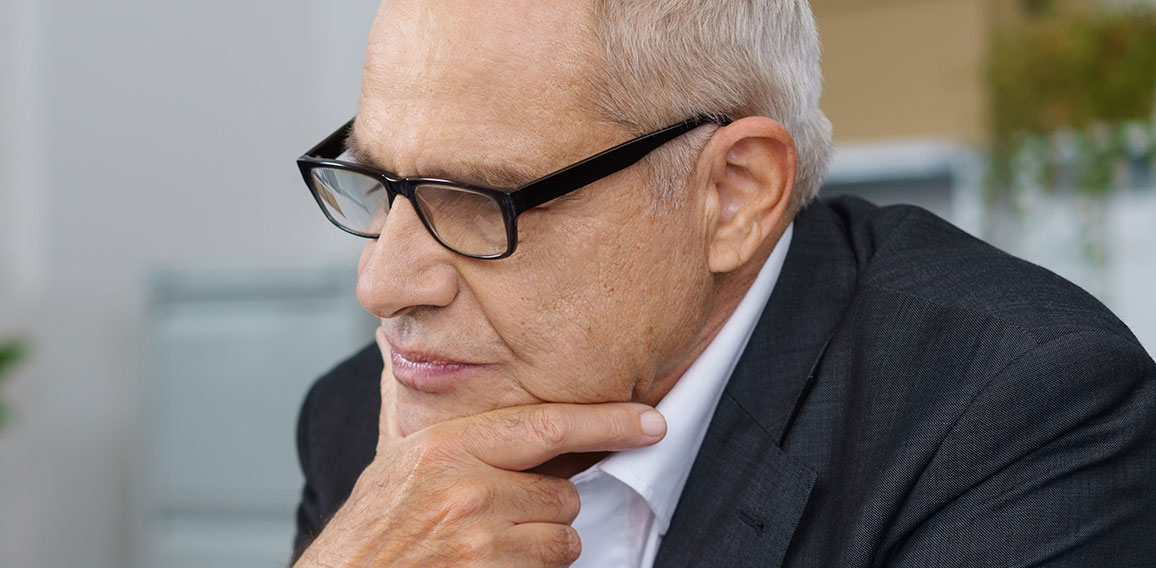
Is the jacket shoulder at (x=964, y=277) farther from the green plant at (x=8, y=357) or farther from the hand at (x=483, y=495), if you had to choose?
the green plant at (x=8, y=357)

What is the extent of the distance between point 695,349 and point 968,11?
1.75 metres

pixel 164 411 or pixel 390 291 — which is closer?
pixel 390 291

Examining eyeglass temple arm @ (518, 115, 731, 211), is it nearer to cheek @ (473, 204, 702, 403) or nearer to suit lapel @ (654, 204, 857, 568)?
cheek @ (473, 204, 702, 403)

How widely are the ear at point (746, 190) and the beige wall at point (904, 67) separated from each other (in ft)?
5.27

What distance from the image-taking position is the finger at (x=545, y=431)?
103 centimetres

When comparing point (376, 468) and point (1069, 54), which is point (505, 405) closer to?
point (376, 468)

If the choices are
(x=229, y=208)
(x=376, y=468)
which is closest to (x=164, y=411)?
(x=229, y=208)

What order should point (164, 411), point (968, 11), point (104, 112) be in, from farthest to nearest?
point (104, 112) < point (164, 411) < point (968, 11)

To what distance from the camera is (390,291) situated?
1.00 metres

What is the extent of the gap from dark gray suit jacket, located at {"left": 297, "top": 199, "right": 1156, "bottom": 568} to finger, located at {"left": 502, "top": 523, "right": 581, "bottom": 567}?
11 cm

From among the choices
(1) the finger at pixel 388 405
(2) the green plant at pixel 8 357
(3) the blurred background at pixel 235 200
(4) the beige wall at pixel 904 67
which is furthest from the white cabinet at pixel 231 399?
(1) the finger at pixel 388 405

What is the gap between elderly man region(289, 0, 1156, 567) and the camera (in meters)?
0.93

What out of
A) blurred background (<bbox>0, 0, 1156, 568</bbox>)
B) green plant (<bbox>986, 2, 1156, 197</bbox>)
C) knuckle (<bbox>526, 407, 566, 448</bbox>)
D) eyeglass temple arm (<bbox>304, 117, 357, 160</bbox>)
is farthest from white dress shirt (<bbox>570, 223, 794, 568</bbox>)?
green plant (<bbox>986, 2, 1156, 197</bbox>)

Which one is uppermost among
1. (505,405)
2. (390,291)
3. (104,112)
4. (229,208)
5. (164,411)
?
(390,291)
